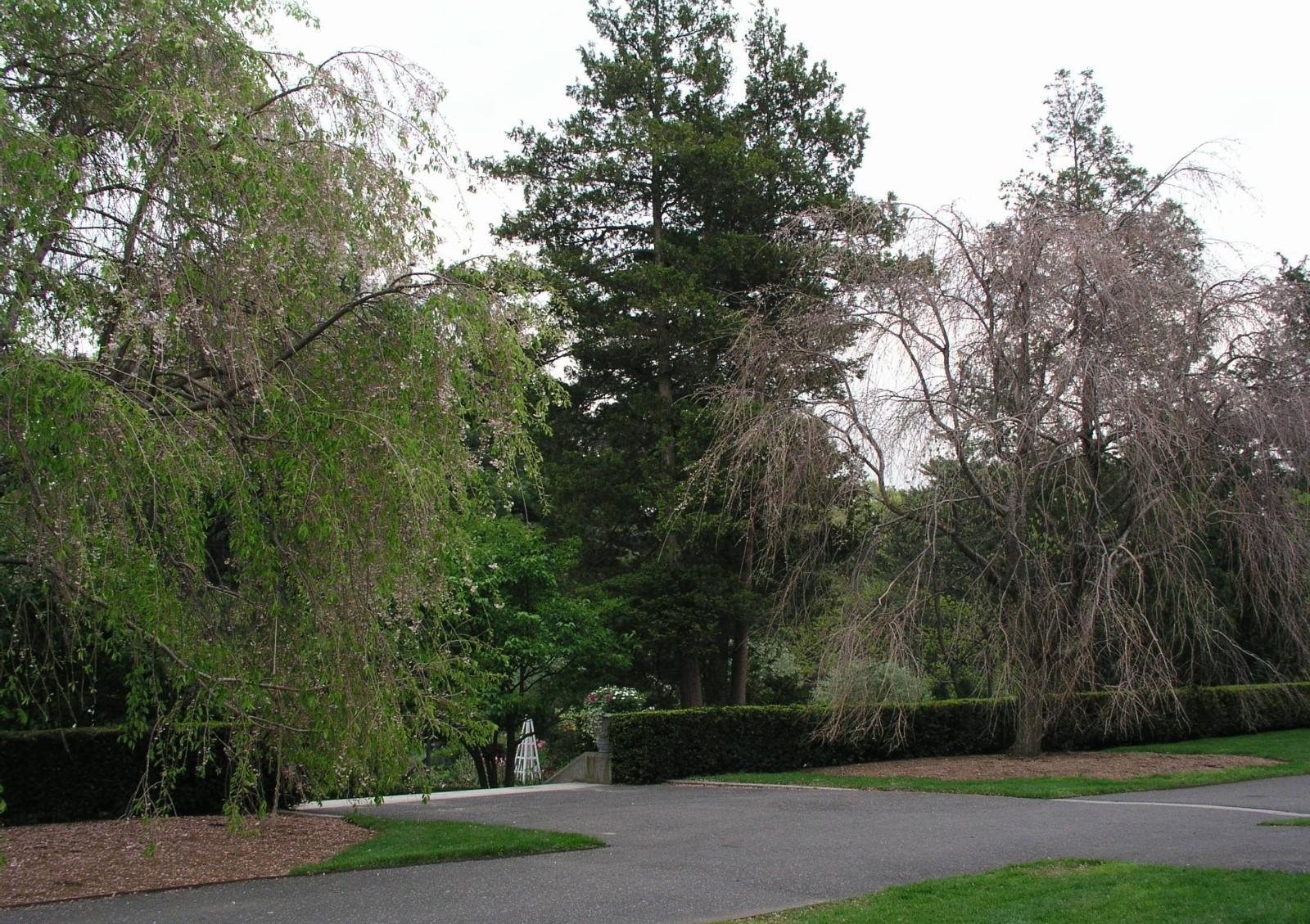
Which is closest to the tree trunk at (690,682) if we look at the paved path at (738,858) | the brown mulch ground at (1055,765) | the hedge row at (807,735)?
the hedge row at (807,735)

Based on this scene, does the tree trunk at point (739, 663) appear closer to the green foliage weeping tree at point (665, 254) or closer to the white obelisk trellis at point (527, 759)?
the green foliage weeping tree at point (665, 254)

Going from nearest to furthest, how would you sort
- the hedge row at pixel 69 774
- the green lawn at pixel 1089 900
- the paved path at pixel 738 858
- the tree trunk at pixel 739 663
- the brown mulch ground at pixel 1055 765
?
1. the green lawn at pixel 1089 900
2. the paved path at pixel 738 858
3. the hedge row at pixel 69 774
4. the brown mulch ground at pixel 1055 765
5. the tree trunk at pixel 739 663

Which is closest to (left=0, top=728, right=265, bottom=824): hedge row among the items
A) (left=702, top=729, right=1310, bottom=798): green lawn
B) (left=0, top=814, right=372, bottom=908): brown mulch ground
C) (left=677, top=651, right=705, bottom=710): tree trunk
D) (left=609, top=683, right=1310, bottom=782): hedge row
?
(left=0, top=814, right=372, bottom=908): brown mulch ground

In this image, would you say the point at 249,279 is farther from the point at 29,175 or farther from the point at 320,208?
the point at 29,175

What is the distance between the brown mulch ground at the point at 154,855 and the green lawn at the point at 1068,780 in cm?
625

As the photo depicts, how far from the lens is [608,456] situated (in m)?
19.5

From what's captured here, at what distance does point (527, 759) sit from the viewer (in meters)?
20.6

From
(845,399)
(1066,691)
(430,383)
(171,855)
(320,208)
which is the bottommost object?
(171,855)

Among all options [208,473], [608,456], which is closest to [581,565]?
[608,456]

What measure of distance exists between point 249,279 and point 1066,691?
11.6 meters

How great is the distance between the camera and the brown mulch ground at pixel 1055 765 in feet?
44.9

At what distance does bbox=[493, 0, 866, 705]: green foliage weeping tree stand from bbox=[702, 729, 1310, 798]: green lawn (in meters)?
4.34

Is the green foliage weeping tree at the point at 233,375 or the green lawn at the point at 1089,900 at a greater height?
the green foliage weeping tree at the point at 233,375

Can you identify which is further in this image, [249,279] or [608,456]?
[608,456]
